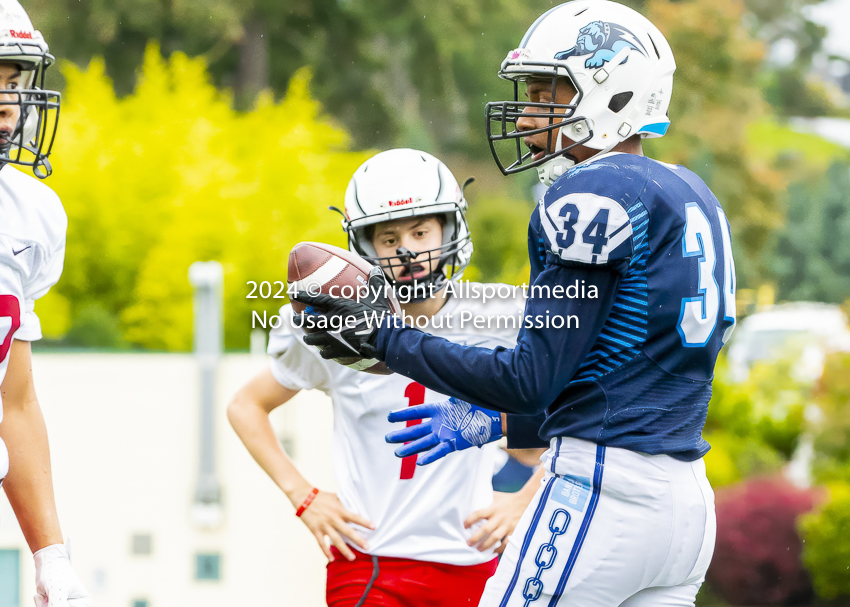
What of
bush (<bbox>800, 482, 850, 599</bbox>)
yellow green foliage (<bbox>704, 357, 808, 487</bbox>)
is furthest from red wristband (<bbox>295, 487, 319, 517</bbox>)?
yellow green foliage (<bbox>704, 357, 808, 487</bbox>)

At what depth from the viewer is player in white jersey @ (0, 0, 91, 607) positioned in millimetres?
2422

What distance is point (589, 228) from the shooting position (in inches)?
75.1

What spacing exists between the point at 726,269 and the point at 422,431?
0.75 metres

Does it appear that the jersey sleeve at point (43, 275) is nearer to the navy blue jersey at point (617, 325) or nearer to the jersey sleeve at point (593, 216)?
the navy blue jersey at point (617, 325)

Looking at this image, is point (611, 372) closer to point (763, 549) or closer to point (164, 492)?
point (164, 492)

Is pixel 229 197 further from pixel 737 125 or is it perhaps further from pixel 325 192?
pixel 737 125

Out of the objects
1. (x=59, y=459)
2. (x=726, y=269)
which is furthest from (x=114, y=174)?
(x=726, y=269)

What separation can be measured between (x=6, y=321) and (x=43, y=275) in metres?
0.22

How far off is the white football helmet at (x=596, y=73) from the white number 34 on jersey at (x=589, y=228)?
321mm

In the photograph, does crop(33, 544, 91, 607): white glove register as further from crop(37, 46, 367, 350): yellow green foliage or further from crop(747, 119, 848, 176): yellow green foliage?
crop(747, 119, 848, 176): yellow green foliage

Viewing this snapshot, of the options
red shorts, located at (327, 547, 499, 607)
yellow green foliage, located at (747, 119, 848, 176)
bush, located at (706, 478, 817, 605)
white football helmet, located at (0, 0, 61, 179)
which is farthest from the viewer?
yellow green foliage, located at (747, 119, 848, 176)

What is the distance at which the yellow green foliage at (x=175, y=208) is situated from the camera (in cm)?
849

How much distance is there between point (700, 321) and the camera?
200cm

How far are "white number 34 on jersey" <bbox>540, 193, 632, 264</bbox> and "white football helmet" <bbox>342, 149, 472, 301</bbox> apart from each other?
3.14 feet
